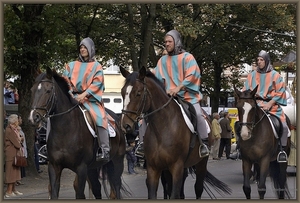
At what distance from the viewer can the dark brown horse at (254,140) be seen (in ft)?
43.1

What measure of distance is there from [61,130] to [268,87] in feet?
14.0

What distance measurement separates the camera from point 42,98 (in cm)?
1153

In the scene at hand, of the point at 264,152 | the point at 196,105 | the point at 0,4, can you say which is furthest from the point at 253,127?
the point at 0,4

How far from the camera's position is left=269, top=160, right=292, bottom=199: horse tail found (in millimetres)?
14586

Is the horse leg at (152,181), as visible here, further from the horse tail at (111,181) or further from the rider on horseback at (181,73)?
the horse tail at (111,181)

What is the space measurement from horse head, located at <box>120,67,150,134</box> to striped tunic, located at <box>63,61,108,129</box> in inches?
62.0

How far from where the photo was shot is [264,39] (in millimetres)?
37719

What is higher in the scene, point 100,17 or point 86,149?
point 100,17

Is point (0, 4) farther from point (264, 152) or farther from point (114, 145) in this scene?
point (264, 152)

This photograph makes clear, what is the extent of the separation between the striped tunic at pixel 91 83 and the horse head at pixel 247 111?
240 cm

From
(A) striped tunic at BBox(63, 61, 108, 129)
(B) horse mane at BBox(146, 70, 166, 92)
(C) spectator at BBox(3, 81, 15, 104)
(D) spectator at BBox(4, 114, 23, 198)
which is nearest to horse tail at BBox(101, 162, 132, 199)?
(A) striped tunic at BBox(63, 61, 108, 129)

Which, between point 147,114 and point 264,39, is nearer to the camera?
point 147,114

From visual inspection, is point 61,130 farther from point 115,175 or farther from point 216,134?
point 216,134

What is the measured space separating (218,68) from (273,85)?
24.6 meters
